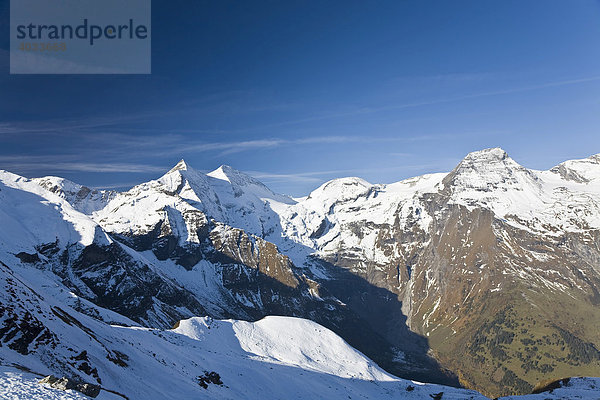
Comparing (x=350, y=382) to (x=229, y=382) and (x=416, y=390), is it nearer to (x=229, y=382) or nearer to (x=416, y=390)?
(x=416, y=390)

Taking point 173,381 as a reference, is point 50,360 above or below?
above

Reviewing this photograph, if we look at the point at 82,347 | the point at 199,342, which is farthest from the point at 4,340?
the point at 199,342

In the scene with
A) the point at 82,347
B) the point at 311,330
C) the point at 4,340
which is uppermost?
the point at 4,340

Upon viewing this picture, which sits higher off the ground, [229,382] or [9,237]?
[9,237]

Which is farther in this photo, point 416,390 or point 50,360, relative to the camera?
point 416,390

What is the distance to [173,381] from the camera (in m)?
43.5

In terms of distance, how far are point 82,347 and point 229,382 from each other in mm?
23982

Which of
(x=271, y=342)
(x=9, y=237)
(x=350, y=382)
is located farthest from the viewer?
(x=9, y=237)

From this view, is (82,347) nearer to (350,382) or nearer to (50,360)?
(50,360)

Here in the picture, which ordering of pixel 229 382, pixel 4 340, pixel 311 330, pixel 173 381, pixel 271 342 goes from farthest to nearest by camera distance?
pixel 311 330 < pixel 271 342 < pixel 229 382 < pixel 173 381 < pixel 4 340

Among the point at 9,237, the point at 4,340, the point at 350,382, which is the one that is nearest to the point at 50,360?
the point at 4,340

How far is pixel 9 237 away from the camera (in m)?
194

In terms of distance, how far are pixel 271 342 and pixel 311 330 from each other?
599 inches

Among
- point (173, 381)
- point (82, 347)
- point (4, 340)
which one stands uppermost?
point (4, 340)
